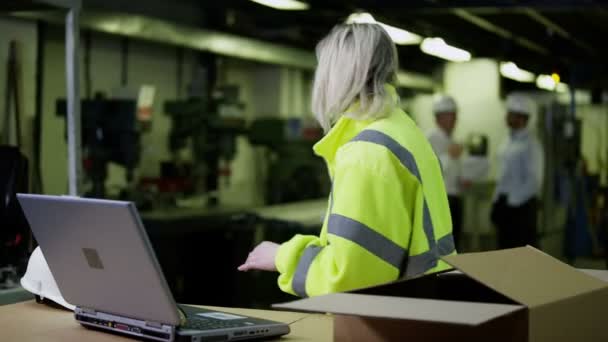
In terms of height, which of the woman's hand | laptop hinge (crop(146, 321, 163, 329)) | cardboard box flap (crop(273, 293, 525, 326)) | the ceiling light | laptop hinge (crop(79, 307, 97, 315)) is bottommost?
laptop hinge (crop(79, 307, 97, 315))

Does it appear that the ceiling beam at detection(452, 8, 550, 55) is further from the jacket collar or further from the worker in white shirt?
the jacket collar

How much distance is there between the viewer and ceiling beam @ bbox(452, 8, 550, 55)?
25.9ft

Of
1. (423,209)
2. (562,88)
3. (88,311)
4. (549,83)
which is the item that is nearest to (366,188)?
(423,209)

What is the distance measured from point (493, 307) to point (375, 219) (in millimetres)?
484

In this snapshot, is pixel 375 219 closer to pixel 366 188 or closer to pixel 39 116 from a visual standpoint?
pixel 366 188

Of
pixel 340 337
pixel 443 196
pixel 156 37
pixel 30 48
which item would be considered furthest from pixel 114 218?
pixel 156 37

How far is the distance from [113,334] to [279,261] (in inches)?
14.4

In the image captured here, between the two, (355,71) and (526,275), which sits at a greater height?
(355,71)

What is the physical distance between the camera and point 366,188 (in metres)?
1.77

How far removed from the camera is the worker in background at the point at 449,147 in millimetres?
7215

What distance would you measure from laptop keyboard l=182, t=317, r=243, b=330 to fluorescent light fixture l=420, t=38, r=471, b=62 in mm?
5580

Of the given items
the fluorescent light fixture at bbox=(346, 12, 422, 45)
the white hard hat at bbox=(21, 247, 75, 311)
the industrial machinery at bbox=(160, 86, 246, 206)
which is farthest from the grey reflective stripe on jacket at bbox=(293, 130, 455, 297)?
the industrial machinery at bbox=(160, 86, 246, 206)

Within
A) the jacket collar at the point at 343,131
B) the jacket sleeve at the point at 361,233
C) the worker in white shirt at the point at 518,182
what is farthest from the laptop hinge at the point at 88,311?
the worker in white shirt at the point at 518,182

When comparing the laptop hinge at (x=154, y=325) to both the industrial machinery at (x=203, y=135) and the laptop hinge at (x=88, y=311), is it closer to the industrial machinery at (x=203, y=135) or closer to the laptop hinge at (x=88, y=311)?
the laptop hinge at (x=88, y=311)
